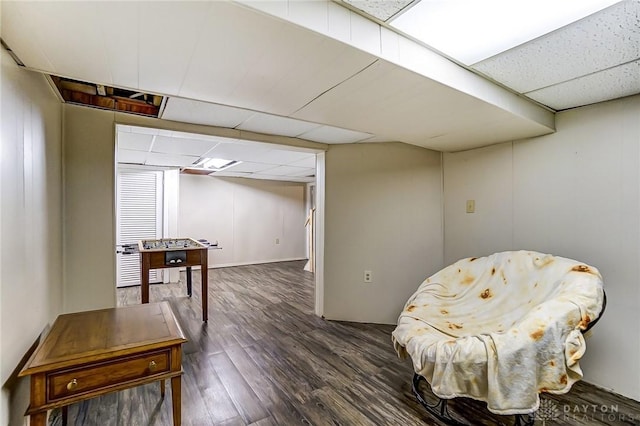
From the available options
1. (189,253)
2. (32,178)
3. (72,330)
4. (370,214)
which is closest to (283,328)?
(189,253)

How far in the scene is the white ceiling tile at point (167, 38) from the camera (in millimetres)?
949

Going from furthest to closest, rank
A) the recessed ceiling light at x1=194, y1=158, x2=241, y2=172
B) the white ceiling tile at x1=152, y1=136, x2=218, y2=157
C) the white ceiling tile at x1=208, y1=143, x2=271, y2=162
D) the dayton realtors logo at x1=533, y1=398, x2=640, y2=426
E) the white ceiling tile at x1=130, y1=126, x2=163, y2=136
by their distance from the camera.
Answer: the recessed ceiling light at x1=194, y1=158, x2=241, y2=172, the white ceiling tile at x1=208, y1=143, x2=271, y2=162, the white ceiling tile at x1=152, y1=136, x2=218, y2=157, the white ceiling tile at x1=130, y1=126, x2=163, y2=136, the dayton realtors logo at x1=533, y1=398, x2=640, y2=426

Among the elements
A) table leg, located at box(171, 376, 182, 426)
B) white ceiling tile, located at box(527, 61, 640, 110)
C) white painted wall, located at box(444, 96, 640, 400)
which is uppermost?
white ceiling tile, located at box(527, 61, 640, 110)

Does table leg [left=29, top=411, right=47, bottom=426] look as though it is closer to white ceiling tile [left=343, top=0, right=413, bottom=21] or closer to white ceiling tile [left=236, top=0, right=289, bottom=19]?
white ceiling tile [left=236, top=0, right=289, bottom=19]

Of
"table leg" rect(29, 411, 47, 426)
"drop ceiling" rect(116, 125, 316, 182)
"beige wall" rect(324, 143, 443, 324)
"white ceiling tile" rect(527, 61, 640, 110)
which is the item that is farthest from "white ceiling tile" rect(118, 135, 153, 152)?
"white ceiling tile" rect(527, 61, 640, 110)

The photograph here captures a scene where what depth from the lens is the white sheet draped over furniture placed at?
57.3 inches

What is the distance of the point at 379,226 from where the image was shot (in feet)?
10.9

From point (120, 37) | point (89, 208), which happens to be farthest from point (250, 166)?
point (120, 37)

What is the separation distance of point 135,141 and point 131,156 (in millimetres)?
914

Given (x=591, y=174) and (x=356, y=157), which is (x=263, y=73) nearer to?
(x=356, y=157)

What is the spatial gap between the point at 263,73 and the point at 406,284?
2.67m

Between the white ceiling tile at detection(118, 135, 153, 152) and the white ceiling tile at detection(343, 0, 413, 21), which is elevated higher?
the white ceiling tile at detection(343, 0, 413, 21)

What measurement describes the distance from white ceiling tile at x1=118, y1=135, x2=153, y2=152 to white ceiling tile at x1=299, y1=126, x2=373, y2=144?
1.61 meters

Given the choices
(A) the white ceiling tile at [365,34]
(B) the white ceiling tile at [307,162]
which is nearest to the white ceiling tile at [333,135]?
(B) the white ceiling tile at [307,162]
